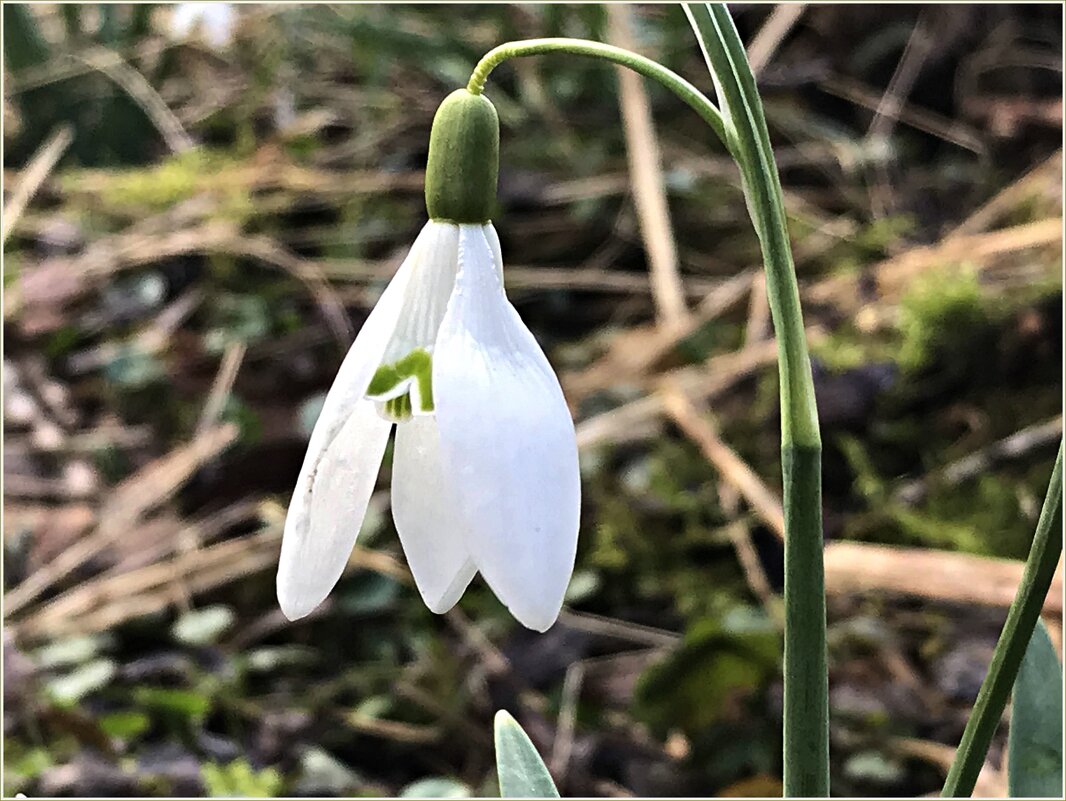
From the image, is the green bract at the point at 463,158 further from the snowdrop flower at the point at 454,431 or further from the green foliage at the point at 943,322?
the green foliage at the point at 943,322

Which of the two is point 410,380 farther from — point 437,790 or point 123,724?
point 123,724

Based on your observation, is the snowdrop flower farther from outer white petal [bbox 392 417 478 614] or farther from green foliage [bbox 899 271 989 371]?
green foliage [bbox 899 271 989 371]

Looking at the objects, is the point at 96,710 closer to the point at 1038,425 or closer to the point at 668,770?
the point at 668,770

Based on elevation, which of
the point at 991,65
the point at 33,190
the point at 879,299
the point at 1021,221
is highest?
the point at 991,65

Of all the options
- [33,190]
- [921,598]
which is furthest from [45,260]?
[921,598]

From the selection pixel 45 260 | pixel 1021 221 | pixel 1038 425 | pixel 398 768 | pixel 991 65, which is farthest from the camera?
pixel 991 65

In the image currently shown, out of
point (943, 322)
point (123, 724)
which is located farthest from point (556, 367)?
point (123, 724)

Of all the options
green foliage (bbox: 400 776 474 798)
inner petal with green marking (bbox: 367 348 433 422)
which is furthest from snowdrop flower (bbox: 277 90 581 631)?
green foliage (bbox: 400 776 474 798)
